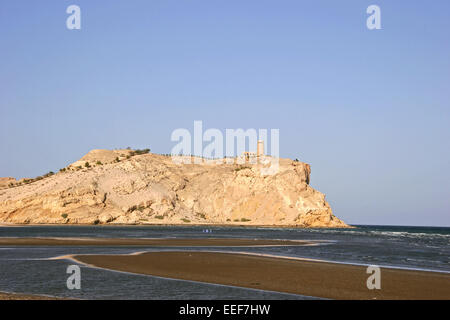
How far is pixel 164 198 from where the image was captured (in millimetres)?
138750

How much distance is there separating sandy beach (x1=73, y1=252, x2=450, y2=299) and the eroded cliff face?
103 m

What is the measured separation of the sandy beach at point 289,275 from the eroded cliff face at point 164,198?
103 m

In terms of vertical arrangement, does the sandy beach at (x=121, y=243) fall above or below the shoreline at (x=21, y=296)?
below

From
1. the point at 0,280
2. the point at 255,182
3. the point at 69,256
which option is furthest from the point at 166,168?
the point at 0,280

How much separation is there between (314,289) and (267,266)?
27.5ft

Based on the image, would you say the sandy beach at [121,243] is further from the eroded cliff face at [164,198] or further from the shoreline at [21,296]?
the eroded cliff face at [164,198]

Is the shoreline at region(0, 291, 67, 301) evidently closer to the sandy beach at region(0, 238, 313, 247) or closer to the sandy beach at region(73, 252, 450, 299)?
the sandy beach at region(73, 252, 450, 299)

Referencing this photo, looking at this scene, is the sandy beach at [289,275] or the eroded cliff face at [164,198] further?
the eroded cliff face at [164,198]

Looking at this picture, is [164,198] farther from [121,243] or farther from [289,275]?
[289,275]

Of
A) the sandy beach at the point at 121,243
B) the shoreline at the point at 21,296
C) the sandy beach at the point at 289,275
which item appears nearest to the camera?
the shoreline at the point at 21,296

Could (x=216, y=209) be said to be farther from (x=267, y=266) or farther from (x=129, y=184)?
(x=267, y=266)

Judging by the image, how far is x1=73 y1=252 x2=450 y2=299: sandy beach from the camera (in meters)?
18.2

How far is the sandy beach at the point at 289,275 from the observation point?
1823 centimetres

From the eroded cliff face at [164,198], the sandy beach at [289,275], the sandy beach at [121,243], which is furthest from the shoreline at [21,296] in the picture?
the eroded cliff face at [164,198]
